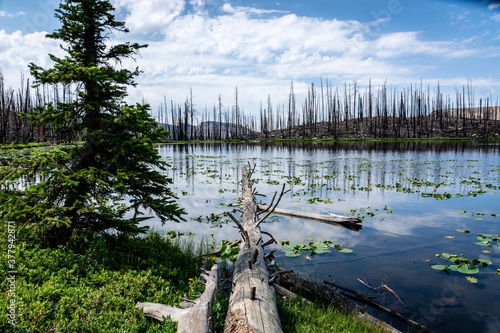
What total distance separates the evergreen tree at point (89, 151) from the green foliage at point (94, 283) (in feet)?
2.00

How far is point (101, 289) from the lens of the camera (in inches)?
178

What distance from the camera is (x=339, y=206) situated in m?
11.7

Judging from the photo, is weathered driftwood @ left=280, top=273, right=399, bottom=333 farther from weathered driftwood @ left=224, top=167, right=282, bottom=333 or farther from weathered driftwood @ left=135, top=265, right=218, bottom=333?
weathered driftwood @ left=135, top=265, right=218, bottom=333

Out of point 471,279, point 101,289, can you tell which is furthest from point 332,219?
point 101,289

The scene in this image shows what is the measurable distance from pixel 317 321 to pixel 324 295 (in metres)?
0.78

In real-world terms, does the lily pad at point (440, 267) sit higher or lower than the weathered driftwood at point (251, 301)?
lower

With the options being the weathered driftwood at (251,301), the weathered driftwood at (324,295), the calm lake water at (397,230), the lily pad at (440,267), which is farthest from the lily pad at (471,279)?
the weathered driftwood at (251,301)

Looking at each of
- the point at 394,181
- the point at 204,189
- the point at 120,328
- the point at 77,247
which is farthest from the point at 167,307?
the point at 394,181

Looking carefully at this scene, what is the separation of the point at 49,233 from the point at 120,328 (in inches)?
141

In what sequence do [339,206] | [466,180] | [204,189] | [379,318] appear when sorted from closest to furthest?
[379,318] → [339,206] → [204,189] → [466,180]

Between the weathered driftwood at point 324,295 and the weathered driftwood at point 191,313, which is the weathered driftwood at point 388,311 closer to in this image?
the weathered driftwood at point 324,295

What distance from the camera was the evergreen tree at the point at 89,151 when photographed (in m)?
5.77

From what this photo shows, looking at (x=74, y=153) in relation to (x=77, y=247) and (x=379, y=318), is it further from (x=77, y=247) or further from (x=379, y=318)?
(x=379, y=318)

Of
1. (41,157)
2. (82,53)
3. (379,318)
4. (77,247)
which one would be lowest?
(379,318)
